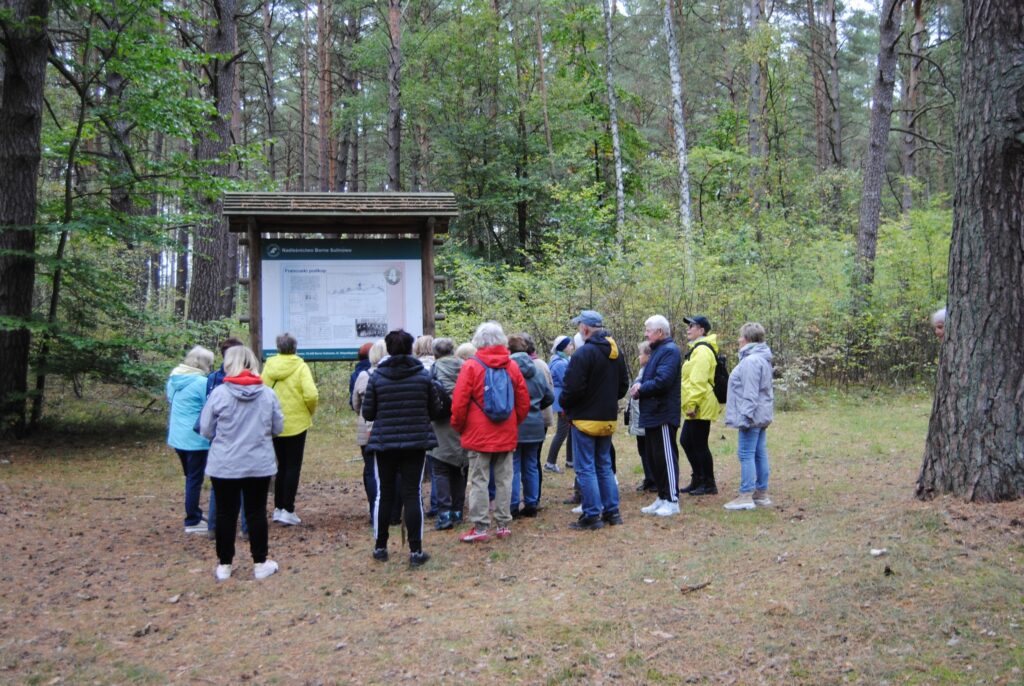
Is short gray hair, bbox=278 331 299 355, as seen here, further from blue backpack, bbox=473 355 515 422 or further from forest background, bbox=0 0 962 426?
forest background, bbox=0 0 962 426

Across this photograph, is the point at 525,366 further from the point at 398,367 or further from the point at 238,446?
the point at 238,446

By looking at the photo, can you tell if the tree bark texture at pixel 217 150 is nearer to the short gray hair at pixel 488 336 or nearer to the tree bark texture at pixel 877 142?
the short gray hair at pixel 488 336

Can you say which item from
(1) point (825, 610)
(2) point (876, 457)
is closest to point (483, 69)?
(2) point (876, 457)

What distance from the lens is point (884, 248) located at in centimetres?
1750

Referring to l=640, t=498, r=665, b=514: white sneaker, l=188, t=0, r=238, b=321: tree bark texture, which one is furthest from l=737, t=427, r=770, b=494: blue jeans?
l=188, t=0, r=238, b=321: tree bark texture

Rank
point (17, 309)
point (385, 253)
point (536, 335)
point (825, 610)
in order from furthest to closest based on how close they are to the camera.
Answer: point (536, 335)
point (17, 309)
point (385, 253)
point (825, 610)

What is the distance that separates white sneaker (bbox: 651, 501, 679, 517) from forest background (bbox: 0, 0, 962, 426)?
7.54 metres

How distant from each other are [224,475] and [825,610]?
408cm

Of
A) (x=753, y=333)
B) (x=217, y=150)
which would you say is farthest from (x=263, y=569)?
(x=217, y=150)

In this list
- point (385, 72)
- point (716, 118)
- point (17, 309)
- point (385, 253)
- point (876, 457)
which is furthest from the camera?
point (716, 118)

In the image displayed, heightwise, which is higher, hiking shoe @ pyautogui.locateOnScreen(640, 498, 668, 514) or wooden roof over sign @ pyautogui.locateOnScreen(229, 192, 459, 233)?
wooden roof over sign @ pyautogui.locateOnScreen(229, 192, 459, 233)

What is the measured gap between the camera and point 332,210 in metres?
8.34

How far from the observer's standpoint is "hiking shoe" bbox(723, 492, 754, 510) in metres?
7.24

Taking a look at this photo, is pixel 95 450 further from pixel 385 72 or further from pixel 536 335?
pixel 385 72
